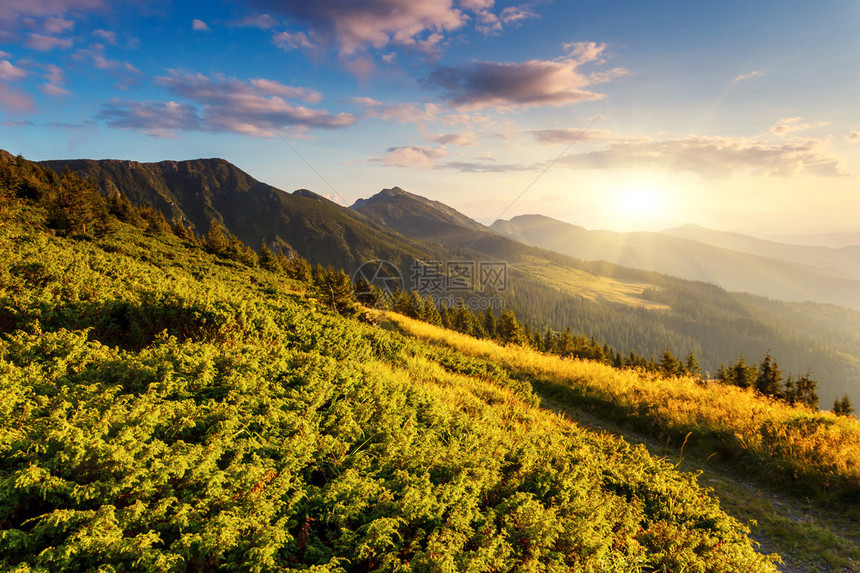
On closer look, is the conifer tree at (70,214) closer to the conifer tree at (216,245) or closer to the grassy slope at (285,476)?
the conifer tree at (216,245)

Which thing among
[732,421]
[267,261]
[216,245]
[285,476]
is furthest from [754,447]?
[267,261]

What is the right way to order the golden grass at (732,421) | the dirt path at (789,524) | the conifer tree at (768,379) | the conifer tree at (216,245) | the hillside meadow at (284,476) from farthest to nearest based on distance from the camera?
the conifer tree at (768,379) → the conifer tree at (216,245) → the golden grass at (732,421) → the dirt path at (789,524) → the hillside meadow at (284,476)

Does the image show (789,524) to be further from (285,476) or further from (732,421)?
(285,476)

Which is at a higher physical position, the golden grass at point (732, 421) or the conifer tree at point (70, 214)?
the conifer tree at point (70, 214)

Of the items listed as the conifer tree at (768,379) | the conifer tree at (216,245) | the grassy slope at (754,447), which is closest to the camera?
the grassy slope at (754,447)

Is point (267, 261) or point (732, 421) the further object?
point (267, 261)

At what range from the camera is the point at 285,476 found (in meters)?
4.46

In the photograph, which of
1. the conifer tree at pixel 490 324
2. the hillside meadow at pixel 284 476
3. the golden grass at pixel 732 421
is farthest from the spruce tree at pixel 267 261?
the conifer tree at pixel 490 324

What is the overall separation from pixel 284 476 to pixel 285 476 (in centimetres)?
1

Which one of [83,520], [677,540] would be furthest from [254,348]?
[677,540]

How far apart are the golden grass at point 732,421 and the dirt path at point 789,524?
561mm

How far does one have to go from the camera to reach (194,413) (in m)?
5.01

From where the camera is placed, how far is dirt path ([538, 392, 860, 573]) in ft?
19.3

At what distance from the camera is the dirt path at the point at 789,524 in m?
5.89
